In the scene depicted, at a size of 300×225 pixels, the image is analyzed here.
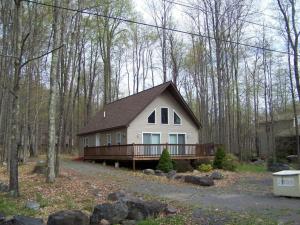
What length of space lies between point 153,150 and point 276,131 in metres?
24.4

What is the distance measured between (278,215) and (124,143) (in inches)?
724

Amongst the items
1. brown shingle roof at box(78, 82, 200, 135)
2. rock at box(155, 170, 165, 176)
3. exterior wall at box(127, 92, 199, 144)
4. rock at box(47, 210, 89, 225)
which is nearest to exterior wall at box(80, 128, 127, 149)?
brown shingle roof at box(78, 82, 200, 135)

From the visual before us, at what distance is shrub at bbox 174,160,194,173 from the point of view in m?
24.7

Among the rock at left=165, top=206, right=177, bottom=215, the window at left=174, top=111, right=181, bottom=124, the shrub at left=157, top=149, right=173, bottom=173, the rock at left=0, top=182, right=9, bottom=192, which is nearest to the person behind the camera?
the rock at left=165, top=206, right=177, bottom=215

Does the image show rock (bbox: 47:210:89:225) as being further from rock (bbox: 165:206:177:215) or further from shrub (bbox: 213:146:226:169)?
shrub (bbox: 213:146:226:169)

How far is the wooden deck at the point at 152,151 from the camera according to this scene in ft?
85.0

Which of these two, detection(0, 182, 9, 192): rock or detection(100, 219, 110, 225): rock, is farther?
detection(0, 182, 9, 192): rock

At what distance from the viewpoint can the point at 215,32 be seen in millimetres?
35500

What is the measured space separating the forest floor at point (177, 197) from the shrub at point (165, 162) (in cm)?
349

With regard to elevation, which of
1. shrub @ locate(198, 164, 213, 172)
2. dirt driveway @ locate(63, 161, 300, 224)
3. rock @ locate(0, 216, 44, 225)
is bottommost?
dirt driveway @ locate(63, 161, 300, 224)

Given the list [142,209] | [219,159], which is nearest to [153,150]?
[219,159]

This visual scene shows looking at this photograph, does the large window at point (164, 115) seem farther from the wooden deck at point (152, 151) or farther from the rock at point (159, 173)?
the rock at point (159, 173)

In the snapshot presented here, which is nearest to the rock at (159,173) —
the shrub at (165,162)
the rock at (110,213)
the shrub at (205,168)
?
the shrub at (165,162)

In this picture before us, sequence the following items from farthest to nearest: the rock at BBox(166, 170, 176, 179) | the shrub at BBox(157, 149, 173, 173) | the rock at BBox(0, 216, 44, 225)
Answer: the shrub at BBox(157, 149, 173, 173), the rock at BBox(166, 170, 176, 179), the rock at BBox(0, 216, 44, 225)
